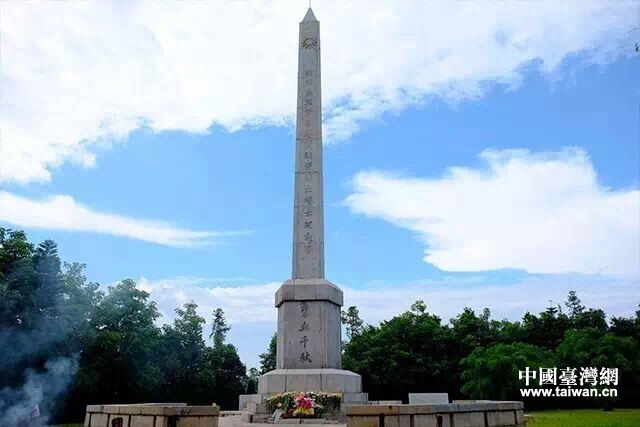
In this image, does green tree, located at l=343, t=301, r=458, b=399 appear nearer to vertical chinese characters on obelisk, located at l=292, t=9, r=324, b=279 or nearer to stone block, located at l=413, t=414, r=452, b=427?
vertical chinese characters on obelisk, located at l=292, t=9, r=324, b=279

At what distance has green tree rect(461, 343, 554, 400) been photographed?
20.3 metres

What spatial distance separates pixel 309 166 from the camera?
40.7 ft

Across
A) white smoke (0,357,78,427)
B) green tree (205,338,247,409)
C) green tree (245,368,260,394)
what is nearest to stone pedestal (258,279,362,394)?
white smoke (0,357,78,427)

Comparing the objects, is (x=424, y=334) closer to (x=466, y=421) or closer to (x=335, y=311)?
(x=335, y=311)

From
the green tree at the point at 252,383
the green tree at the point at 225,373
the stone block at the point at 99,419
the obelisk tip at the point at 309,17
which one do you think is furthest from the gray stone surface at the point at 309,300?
the green tree at the point at 252,383

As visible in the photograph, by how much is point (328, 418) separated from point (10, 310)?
12110 millimetres

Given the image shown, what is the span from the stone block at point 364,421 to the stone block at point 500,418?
6.94 ft

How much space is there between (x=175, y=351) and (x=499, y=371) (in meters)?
13.4

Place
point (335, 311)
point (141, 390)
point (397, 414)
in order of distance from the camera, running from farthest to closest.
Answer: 1. point (141, 390)
2. point (335, 311)
3. point (397, 414)

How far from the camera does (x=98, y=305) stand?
20.9 m

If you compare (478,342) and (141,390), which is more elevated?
(478,342)

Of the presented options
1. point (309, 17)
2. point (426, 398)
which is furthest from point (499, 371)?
point (309, 17)

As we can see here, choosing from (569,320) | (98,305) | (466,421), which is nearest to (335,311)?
(466,421)

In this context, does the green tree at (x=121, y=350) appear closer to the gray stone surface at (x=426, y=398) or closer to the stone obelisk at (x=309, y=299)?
the stone obelisk at (x=309, y=299)
